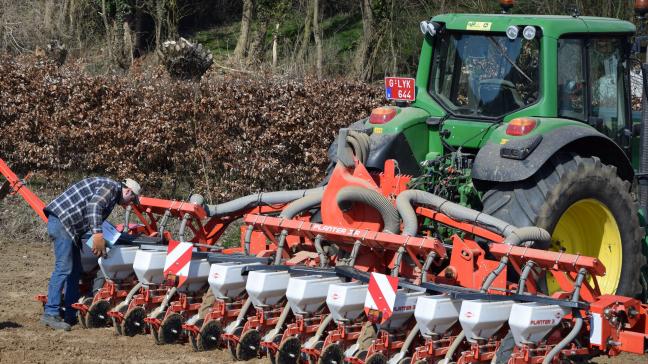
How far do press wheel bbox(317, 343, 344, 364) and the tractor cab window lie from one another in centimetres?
239

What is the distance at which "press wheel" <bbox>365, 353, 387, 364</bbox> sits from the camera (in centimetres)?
597

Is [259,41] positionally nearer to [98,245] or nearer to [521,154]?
[98,245]

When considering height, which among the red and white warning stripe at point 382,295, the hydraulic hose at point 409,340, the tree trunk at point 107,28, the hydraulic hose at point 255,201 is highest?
the tree trunk at point 107,28

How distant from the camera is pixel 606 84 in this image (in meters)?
7.71

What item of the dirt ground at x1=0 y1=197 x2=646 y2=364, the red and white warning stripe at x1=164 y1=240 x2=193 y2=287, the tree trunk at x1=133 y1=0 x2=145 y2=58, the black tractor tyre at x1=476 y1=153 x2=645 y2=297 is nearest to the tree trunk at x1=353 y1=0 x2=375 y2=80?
→ the tree trunk at x1=133 y1=0 x2=145 y2=58

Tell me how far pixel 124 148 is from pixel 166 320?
5.15 m

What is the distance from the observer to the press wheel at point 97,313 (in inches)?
287

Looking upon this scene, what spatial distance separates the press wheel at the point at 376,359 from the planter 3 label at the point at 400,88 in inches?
92.7

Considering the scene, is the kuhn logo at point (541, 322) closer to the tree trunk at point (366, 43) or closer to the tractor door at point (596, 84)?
the tractor door at point (596, 84)

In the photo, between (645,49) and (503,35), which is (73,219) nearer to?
(503,35)

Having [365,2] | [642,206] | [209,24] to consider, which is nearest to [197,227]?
[642,206]

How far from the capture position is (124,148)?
11.7 m

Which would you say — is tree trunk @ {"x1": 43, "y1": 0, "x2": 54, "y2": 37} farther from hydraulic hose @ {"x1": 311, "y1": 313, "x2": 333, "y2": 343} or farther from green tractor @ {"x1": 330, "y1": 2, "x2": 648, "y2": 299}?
hydraulic hose @ {"x1": 311, "y1": 313, "x2": 333, "y2": 343}

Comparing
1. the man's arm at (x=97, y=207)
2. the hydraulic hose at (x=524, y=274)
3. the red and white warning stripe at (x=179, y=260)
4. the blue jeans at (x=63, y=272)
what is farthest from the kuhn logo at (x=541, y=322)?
the blue jeans at (x=63, y=272)
